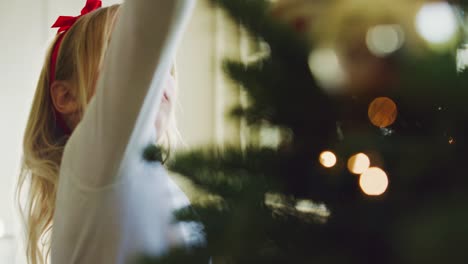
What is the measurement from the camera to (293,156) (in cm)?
30

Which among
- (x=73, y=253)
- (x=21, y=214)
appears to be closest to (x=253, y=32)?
(x=73, y=253)

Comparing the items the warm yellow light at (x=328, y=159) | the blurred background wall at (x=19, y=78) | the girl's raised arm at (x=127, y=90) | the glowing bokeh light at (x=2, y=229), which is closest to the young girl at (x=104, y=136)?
the girl's raised arm at (x=127, y=90)

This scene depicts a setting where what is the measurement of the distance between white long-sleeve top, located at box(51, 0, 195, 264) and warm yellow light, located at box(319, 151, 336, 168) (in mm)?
199

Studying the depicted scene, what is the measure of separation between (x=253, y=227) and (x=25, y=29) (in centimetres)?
171

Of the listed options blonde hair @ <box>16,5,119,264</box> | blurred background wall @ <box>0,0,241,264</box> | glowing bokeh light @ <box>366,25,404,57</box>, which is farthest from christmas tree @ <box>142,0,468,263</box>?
blurred background wall @ <box>0,0,241,264</box>

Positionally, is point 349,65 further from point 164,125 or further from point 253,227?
point 164,125

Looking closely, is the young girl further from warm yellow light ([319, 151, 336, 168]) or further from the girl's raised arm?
warm yellow light ([319, 151, 336, 168])

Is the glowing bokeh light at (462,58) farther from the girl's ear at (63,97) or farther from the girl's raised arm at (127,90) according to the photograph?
the girl's ear at (63,97)

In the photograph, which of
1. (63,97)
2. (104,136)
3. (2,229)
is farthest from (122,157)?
(2,229)

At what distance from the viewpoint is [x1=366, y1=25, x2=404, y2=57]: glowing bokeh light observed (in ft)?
0.92

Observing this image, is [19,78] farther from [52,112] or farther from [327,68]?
[327,68]

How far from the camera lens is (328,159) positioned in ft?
0.99

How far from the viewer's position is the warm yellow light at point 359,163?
0.96 ft

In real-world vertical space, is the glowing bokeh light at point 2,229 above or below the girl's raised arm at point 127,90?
below
